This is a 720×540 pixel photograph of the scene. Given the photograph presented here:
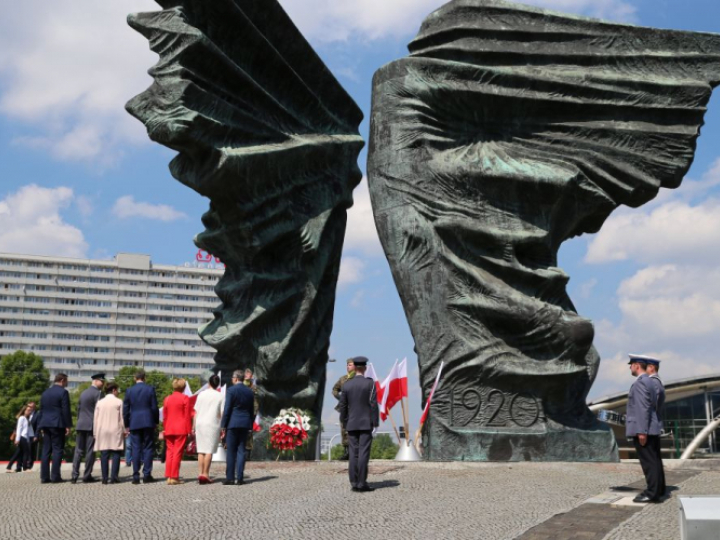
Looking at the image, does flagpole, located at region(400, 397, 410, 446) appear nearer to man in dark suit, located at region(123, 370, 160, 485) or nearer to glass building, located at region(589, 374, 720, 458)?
man in dark suit, located at region(123, 370, 160, 485)

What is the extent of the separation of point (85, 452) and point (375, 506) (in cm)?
539

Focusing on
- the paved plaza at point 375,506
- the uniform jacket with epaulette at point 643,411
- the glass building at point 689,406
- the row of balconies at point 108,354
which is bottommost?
the paved plaza at point 375,506

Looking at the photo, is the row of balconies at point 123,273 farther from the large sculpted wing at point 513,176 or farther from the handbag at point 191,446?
the large sculpted wing at point 513,176

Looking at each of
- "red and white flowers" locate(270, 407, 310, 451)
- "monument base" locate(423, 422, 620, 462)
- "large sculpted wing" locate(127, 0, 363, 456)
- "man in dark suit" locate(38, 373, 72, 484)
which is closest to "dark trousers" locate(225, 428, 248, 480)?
"man in dark suit" locate(38, 373, 72, 484)

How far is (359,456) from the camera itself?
28.9ft

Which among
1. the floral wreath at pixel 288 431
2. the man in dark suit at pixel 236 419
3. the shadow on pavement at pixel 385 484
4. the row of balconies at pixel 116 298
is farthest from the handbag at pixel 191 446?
the row of balconies at pixel 116 298

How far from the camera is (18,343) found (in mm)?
88938

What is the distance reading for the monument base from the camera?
482 inches

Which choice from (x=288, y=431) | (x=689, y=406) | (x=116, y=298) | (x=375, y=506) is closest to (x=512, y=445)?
(x=288, y=431)

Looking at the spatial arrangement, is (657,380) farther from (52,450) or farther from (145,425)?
(52,450)

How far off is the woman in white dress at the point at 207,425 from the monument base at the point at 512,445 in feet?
12.4

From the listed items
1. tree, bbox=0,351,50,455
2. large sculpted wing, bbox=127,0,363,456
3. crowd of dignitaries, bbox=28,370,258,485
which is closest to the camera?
crowd of dignitaries, bbox=28,370,258,485

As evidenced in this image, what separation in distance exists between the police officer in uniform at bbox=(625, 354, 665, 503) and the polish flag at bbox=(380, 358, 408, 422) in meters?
6.79

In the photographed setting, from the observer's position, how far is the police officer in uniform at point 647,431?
25.4 ft
